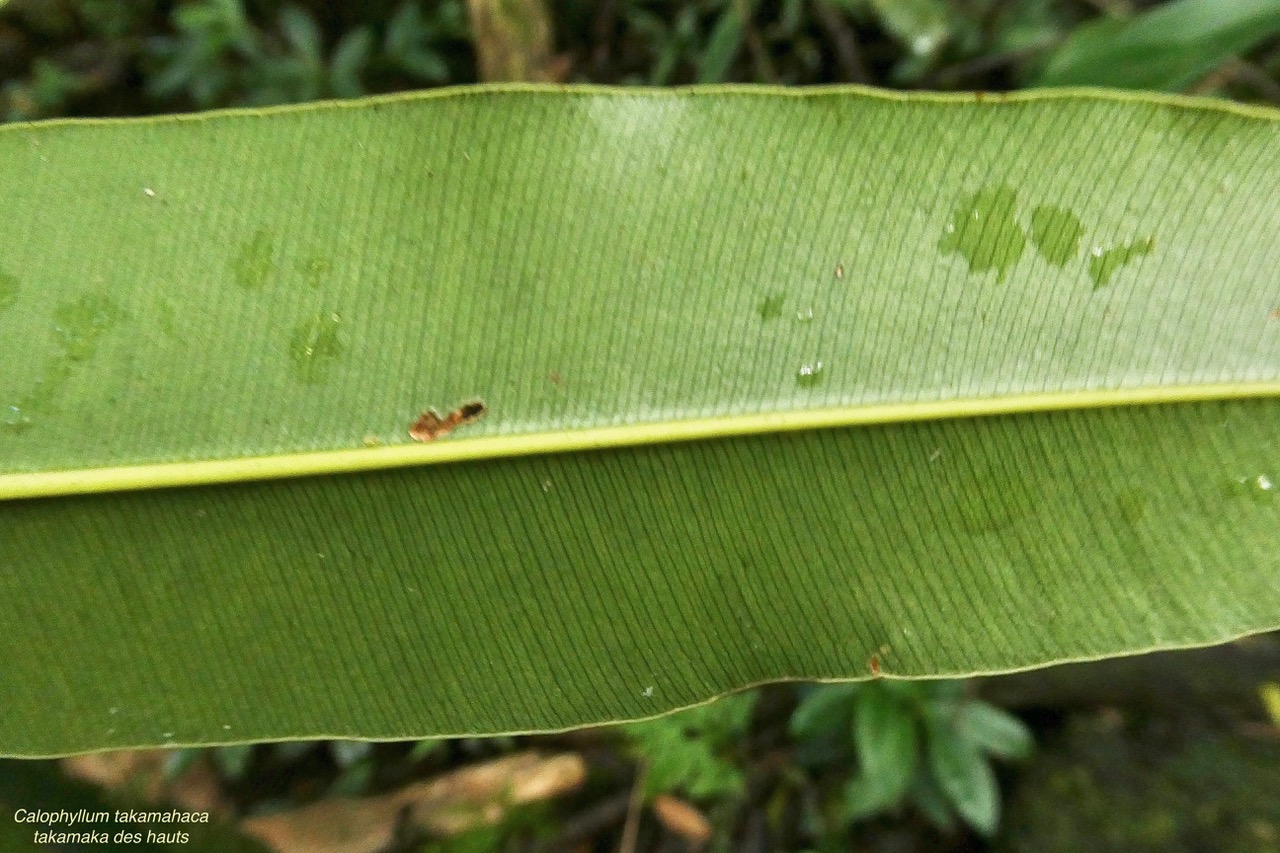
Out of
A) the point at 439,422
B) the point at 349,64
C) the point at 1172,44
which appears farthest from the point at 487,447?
the point at 349,64

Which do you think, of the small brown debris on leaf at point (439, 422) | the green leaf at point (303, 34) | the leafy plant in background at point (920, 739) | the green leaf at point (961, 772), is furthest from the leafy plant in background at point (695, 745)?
the green leaf at point (303, 34)

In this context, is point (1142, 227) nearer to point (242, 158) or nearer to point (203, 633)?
point (242, 158)

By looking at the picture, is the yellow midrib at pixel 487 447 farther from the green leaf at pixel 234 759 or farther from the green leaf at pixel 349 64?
the green leaf at pixel 349 64

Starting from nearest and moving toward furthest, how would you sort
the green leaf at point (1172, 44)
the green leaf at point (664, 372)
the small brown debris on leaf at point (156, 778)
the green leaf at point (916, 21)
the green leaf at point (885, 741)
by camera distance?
the green leaf at point (664, 372), the green leaf at point (1172, 44), the green leaf at point (885, 741), the small brown debris on leaf at point (156, 778), the green leaf at point (916, 21)

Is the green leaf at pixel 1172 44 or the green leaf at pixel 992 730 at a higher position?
the green leaf at pixel 1172 44

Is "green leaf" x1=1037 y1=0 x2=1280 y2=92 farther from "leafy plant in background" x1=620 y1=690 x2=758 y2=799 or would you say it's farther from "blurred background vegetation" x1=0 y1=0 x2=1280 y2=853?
"leafy plant in background" x1=620 y1=690 x2=758 y2=799

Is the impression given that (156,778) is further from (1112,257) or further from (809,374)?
(1112,257)

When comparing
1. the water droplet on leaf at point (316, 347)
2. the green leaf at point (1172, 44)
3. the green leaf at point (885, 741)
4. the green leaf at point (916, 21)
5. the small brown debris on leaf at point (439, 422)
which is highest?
the green leaf at point (916, 21)

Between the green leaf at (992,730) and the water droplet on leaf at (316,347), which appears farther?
the green leaf at (992,730)

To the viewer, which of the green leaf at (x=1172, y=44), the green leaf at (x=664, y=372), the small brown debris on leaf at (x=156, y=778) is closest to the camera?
the green leaf at (x=664, y=372)
